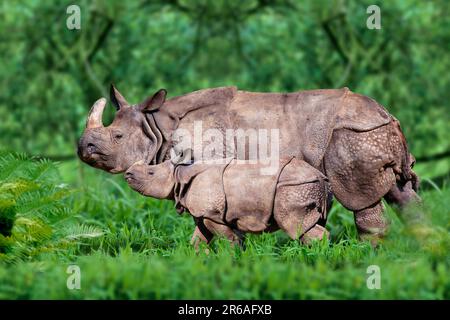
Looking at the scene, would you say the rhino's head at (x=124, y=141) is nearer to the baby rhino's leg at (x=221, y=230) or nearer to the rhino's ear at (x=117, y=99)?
the rhino's ear at (x=117, y=99)

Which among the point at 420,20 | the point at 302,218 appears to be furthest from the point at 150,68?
the point at 302,218

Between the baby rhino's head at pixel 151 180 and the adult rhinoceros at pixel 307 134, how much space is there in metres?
0.29

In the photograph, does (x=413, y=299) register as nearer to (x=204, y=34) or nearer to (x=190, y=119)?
(x=190, y=119)

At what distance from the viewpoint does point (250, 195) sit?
5.78 metres

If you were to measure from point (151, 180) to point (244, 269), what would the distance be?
119 cm

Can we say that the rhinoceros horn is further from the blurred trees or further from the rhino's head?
the blurred trees

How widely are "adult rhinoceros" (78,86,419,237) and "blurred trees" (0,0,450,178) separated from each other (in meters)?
3.57

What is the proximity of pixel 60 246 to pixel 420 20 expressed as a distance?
5.43m

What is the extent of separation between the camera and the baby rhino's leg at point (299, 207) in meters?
5.74

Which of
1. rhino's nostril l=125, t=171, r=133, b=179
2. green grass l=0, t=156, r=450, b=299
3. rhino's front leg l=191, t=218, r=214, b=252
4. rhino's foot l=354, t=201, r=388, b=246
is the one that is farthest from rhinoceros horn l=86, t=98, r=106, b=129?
rhino's foot l=354, t=201, r=388, b=246

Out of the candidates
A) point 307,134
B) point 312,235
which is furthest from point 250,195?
point 307,134

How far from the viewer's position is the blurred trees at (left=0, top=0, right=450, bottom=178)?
10.0 meters

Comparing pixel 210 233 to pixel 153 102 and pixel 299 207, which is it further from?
pixel 153 102

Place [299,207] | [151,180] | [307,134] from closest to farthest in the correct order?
[299,207] < [151,180] < [307,134]
